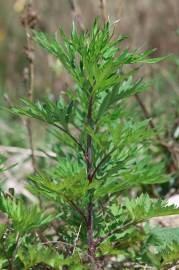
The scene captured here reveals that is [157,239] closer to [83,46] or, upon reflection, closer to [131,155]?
[131,155]

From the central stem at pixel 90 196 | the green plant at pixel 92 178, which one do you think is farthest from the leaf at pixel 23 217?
the central stem at pixel 90 196

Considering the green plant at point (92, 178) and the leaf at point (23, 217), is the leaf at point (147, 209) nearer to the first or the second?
the green plant at point (92, 178)

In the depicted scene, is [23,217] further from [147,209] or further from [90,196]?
[147,209]

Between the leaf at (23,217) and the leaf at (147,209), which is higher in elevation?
the leaf at (23,217)

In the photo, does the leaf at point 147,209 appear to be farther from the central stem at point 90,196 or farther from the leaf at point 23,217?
the leaf at point 23,217

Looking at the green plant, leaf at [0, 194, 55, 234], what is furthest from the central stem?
leaf at [0, 194, 55, 234]

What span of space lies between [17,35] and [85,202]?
567cm

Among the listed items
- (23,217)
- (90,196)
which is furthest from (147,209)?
(23,217)

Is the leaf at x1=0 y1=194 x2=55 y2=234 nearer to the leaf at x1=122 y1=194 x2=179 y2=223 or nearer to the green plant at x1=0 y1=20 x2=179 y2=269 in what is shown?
the green plant at x1=0 y1=20 x2=179 y2=269

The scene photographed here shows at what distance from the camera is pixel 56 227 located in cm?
164

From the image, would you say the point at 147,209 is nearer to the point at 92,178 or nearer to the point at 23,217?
the point at 92,178

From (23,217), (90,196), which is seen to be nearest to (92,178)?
(90,196)

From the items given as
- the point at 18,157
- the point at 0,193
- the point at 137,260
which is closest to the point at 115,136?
the point at 0,193

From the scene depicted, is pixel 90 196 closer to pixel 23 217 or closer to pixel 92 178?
pixel 92 178
